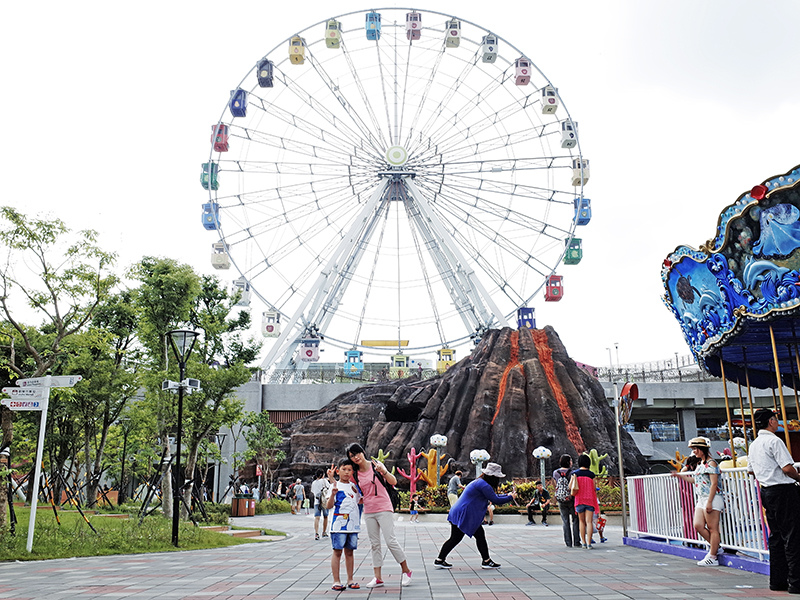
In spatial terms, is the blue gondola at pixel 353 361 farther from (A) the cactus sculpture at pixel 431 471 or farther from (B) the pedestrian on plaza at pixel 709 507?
(B) the pedestrian on plaza at pixel 709 507

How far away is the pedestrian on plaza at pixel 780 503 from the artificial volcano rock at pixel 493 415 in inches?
829

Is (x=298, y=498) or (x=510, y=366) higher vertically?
(x=510, y=366)

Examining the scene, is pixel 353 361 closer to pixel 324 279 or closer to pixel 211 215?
pixel 324 279

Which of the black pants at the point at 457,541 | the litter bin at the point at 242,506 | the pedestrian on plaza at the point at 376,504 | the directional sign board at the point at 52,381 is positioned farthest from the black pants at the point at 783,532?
the litter bin at the point at 242,506

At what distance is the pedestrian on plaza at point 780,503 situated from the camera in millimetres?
5867

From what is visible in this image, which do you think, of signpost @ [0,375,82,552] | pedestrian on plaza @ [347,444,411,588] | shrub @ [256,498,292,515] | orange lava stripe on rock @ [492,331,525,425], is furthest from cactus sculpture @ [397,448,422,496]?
pedestrian on plaza @ [347,444,411,588]

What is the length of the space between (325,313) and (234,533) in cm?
1962

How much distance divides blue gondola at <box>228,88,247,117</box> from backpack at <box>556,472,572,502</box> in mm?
25475

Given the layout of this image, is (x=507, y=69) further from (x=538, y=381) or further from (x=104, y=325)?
(x=104, y=325)

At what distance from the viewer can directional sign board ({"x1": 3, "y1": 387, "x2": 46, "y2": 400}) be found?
9.93 m

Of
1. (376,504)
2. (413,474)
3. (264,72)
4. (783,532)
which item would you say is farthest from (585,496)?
(264,72)

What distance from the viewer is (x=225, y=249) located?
31.5 metres

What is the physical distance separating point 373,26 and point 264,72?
5742mm

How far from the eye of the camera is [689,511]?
929cm
